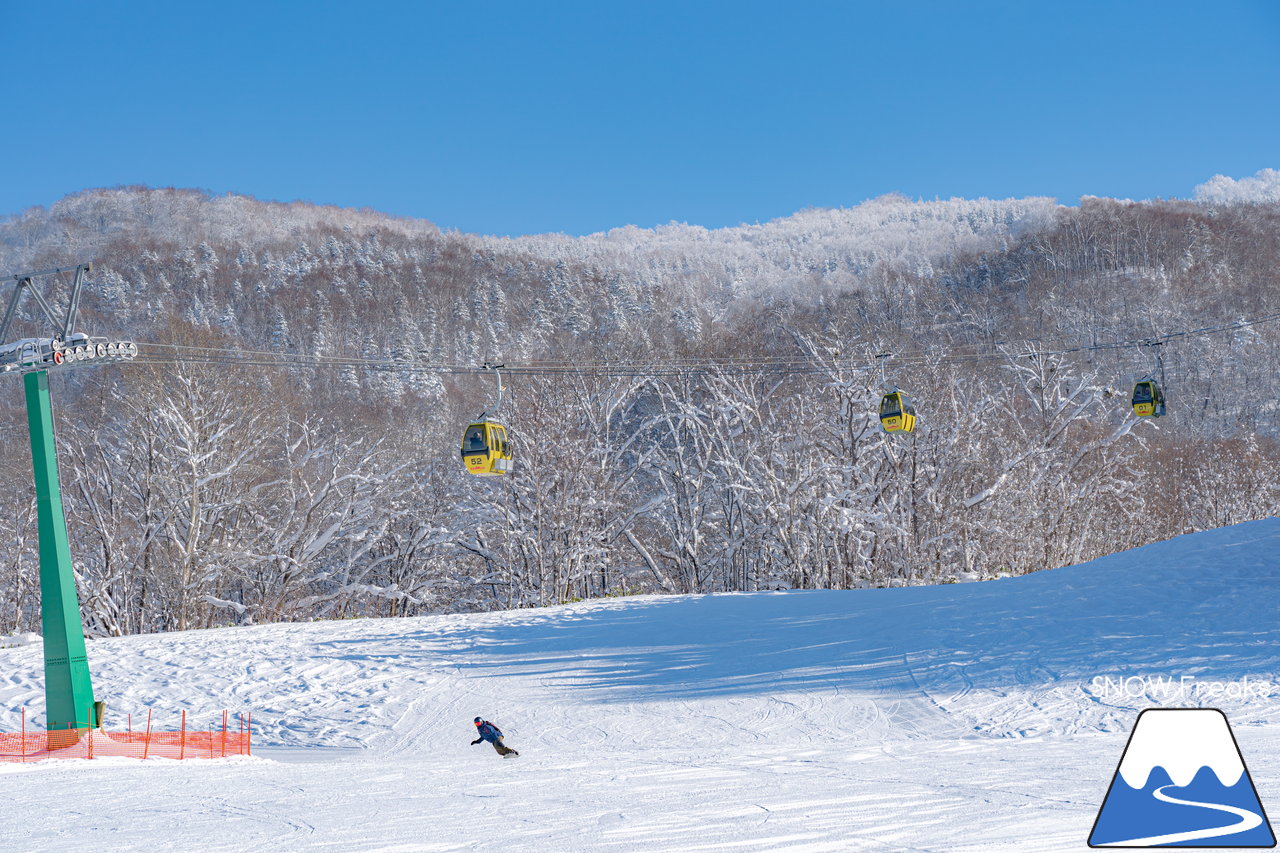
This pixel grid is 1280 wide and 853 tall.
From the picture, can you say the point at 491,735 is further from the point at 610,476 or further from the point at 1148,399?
the point at 610,476

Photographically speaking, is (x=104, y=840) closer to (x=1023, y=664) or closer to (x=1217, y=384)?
(x=1023, y=664)

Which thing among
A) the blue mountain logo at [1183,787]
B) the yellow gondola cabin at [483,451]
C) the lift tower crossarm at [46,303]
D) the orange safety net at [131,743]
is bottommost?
the orange safety net at [131,743]

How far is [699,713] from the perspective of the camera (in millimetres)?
14812

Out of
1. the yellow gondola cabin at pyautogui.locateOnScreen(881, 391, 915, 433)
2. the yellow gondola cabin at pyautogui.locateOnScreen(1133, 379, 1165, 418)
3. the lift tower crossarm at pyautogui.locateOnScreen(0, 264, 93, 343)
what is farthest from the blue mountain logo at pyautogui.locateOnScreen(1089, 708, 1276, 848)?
the yellow gondola cabin at pyautogui.locateOnScreen(1133, 379, 1165, 418)

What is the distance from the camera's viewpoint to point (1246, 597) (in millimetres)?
17281

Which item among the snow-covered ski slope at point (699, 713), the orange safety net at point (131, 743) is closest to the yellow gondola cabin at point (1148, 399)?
the snow-covered ski slope at point (699, 713)

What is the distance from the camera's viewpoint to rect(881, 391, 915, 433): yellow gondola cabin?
23.6m

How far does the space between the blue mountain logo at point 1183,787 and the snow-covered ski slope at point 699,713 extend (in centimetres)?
71

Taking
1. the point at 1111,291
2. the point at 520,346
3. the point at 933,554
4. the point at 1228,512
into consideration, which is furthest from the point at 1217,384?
the point at 933,554

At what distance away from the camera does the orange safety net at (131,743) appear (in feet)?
42.3

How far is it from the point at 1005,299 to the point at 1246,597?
308ft

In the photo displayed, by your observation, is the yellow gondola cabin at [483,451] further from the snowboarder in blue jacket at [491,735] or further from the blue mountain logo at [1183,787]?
the blue mountain logo at [1183,787]

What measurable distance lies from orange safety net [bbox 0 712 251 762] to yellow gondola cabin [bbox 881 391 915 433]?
51.5 feet

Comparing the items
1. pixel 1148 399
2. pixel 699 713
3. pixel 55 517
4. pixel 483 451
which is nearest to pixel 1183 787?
pixel 699 713
